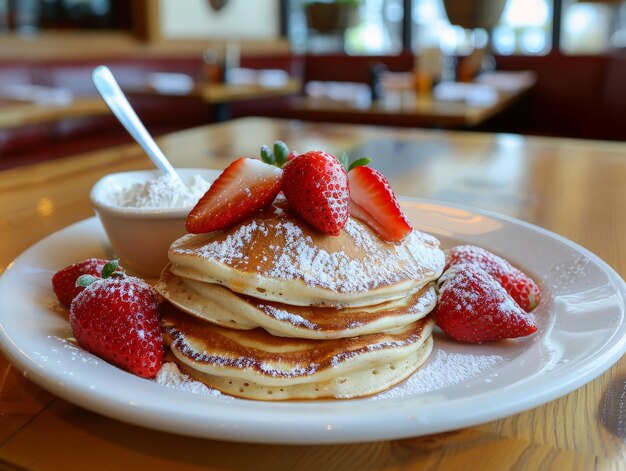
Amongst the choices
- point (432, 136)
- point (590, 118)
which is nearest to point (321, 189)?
point (432, 136)

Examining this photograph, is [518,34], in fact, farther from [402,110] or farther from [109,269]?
[109,269]

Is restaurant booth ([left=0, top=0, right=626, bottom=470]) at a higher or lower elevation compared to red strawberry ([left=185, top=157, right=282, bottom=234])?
lower

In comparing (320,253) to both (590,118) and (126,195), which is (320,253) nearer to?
(126,195)

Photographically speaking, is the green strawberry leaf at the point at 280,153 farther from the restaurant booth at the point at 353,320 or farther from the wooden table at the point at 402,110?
the wooden table at the point at 402,110

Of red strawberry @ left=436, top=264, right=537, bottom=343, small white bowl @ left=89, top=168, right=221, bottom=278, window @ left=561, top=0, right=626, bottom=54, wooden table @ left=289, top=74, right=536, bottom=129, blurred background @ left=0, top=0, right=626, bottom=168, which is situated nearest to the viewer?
red strawberry @ left=436, top=264, right=537, bottom=343

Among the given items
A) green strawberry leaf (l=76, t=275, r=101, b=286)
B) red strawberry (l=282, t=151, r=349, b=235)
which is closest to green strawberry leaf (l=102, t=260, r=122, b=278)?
green strawberry leaf (l=76, t=275, r=101, b=286)

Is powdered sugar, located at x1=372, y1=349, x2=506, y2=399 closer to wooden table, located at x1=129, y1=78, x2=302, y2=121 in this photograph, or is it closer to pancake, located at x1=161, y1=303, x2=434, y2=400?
pancake, located at x1=161, y1=303, x2=434, y2=400

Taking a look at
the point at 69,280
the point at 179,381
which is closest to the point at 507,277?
the point at 179,381
